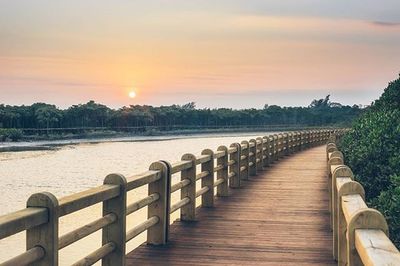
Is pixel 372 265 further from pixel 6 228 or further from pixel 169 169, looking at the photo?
pixel 169 169

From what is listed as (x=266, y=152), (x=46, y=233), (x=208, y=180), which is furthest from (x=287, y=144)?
(x=46, y=233)

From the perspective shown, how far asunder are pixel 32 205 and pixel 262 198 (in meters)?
9.56

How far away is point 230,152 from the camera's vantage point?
591 inches

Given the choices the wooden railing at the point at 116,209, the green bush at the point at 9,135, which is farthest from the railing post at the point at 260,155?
the green bush at the point at 9,135

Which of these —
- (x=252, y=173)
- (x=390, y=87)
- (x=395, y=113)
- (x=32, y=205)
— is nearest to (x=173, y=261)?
(x=32, y=205)

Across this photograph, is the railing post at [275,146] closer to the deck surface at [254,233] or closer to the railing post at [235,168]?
the railing post at [235,168]

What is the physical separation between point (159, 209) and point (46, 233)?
404cm

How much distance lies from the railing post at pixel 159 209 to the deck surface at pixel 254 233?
179mm

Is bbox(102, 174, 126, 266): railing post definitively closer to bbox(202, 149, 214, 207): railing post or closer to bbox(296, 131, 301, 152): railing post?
bbox(202, 149, 214, 207): railing post

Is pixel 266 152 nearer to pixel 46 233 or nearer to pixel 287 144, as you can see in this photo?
pixel 287 144

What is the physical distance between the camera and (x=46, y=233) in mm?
5051

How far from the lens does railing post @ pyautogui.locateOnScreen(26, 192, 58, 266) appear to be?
16.5 feet

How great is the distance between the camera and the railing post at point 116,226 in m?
6.96

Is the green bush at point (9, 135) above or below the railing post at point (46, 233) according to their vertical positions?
below
